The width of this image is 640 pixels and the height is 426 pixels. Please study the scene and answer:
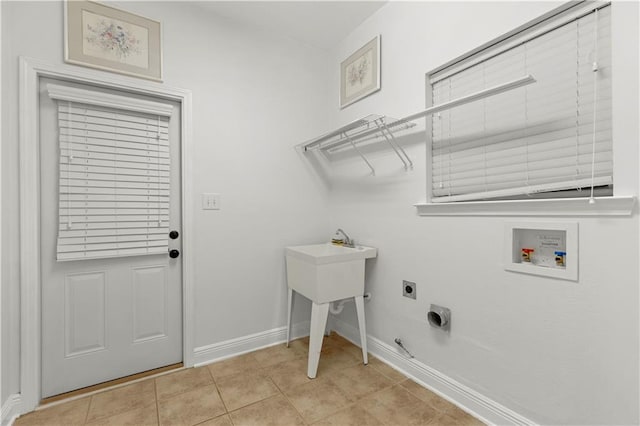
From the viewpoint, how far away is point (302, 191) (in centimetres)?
247

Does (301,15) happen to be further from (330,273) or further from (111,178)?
(330,273)

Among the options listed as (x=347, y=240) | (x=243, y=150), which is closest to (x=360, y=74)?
(x=243, y=150)

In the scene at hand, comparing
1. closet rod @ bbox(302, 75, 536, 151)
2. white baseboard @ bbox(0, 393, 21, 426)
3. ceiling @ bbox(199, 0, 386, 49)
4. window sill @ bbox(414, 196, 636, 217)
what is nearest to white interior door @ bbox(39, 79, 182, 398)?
white baseboard @ bbox(0, 393, 21, 426)

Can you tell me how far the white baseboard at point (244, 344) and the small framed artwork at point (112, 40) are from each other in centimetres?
182

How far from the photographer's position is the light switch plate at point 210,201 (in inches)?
80.7

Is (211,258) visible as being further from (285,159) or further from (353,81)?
(353,81)

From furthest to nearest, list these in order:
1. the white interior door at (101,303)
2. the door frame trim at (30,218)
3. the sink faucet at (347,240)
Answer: the sink faucet at (347,240) < the white interior door at (101,303) < the door frame trim at (30,218)

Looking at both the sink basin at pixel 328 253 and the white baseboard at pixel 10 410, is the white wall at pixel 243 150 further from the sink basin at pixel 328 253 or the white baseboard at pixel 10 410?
the white baseboard at pixel 10 410

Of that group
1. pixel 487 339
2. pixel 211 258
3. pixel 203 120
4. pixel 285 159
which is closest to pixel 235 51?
pixel 203 120

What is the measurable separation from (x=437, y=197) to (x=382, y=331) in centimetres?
101

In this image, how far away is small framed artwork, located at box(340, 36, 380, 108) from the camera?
6.91ft

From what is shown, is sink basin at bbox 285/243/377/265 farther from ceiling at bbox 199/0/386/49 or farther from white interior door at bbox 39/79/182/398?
ceiling at bbox 199/0/386/49

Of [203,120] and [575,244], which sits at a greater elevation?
[203,120]

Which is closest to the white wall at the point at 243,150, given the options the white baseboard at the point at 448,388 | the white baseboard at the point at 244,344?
the white baseboard at the point at 244,344
